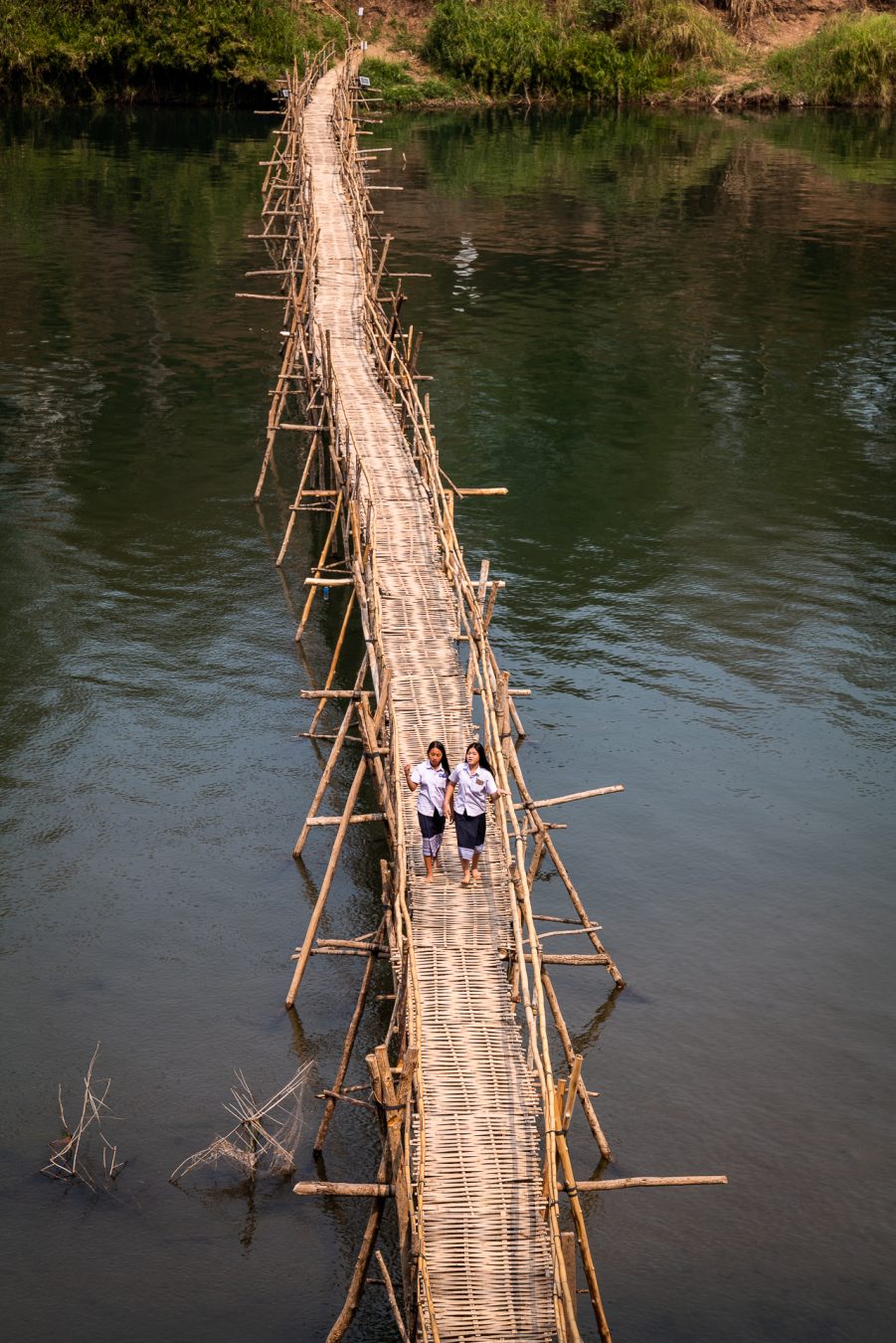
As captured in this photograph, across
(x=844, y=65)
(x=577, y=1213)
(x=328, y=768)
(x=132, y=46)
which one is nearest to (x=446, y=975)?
(x=577, y=1213)

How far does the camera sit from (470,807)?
1552cm

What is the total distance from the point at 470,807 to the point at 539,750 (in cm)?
722

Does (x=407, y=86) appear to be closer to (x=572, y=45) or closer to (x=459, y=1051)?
(x=572, y=45)

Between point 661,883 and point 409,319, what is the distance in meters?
26.0

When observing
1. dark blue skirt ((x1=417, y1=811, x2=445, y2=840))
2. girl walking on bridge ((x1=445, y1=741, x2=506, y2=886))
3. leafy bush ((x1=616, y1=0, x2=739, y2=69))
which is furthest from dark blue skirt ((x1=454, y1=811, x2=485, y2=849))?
leafy bush ((x1=616, y1=0, x2=739, y2=69))

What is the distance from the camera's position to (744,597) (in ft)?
90.6

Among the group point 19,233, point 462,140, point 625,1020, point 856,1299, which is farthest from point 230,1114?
point 462,140

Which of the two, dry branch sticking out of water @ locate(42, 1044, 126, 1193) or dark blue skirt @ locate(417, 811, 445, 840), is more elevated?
dark blue skirt @ locate(417, 811, 445, 840)

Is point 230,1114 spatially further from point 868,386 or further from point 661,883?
point 868,386

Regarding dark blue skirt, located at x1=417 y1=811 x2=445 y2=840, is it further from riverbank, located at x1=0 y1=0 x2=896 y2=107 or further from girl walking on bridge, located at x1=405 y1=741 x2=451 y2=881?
riverbank, located at x1=0 y1=0 x2=896 y2=107

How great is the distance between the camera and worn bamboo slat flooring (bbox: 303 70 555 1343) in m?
11.9

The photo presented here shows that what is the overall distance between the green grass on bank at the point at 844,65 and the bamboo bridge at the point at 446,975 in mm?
56756

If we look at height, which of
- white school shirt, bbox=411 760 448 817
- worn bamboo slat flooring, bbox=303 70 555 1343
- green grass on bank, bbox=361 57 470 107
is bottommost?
worn bamboo slat flooring, bbox=303 70 555 1343

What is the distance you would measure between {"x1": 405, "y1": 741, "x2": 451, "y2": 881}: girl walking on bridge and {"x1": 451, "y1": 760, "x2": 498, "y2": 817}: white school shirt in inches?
8.8
